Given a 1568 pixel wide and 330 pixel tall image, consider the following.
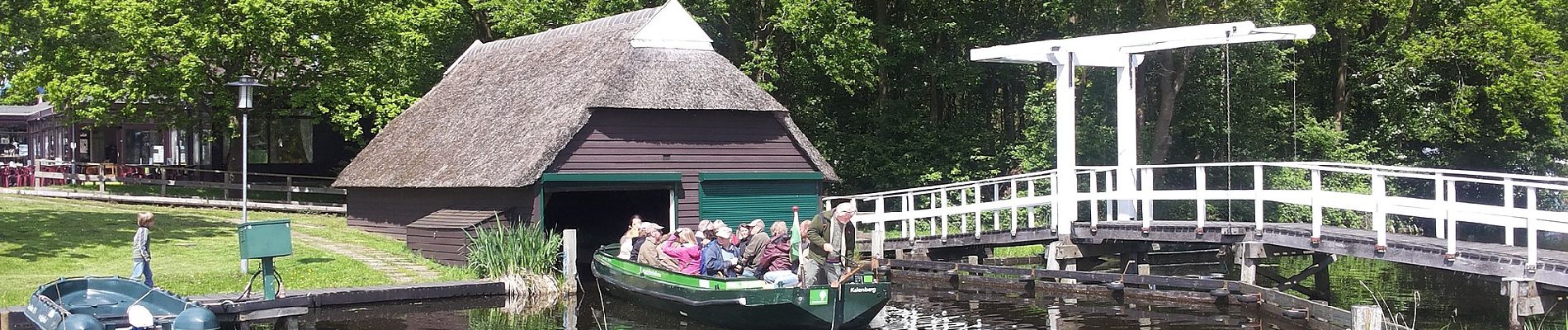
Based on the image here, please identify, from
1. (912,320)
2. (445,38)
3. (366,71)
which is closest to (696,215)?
(912,320)

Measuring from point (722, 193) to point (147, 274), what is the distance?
11538 mm

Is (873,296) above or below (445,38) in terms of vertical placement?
below

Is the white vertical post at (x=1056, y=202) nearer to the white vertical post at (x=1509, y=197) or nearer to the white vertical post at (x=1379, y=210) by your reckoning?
the white vertical post at (x=1379, y=210)

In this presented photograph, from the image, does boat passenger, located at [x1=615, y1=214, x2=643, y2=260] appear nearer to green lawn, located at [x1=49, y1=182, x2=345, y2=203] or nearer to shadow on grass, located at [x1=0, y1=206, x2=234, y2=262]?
shadow on grass, located at [x1=0, y1=206, x2=234, y2=262]

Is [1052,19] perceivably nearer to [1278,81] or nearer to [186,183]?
[1278,81]

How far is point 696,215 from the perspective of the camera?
28.4 m

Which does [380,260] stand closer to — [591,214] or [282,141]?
[591,214]

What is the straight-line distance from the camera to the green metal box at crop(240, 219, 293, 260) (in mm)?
19953

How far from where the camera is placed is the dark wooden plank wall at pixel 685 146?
27.2 metres

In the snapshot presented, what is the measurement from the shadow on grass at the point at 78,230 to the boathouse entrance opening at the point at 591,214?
7.21 metres

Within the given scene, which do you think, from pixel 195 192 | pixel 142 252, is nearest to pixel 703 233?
pixel 142 252

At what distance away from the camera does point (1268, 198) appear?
2048cm

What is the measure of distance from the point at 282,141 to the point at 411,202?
1700 cm

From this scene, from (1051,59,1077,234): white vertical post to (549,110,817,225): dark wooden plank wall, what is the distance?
21.7ft
